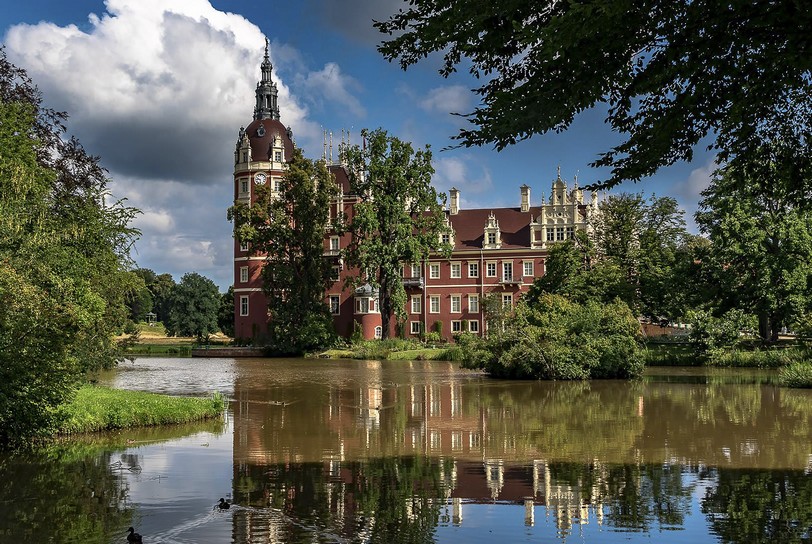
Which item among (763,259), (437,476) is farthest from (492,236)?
(437,476)

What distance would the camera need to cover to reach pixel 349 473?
11.3 metres

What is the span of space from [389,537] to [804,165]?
21.2 feet

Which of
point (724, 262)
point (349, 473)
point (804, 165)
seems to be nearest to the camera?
point (804, 165)

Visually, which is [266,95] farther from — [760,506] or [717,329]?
[760,506]

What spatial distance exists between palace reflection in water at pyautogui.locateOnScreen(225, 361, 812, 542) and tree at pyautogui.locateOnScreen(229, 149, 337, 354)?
3171cm

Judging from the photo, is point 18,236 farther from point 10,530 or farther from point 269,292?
point 269,292

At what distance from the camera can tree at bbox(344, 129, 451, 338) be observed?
2094 inches

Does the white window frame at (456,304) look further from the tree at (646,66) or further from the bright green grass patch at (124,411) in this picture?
the tree at (646,66)

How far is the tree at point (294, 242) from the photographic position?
55656 mm

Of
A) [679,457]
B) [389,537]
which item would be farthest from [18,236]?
[679,457]

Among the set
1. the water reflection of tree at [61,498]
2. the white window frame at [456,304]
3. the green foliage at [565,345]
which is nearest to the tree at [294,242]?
the white window frame at [456,304]

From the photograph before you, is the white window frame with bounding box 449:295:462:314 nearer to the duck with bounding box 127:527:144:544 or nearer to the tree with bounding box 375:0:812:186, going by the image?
the tree with bounding box 375:0:812:186

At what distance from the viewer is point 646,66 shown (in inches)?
332

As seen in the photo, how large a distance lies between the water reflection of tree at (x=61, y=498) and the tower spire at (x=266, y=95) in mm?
60562
